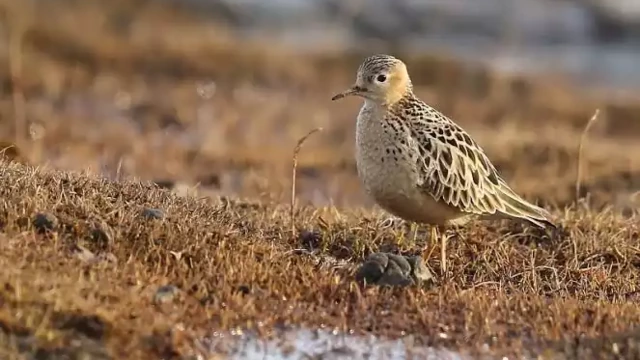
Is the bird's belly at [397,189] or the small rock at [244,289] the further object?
the bird's belly at [397,189]

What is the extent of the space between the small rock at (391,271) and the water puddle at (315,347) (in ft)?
2.46

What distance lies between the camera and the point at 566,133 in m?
17.1

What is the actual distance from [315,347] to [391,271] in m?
1.04

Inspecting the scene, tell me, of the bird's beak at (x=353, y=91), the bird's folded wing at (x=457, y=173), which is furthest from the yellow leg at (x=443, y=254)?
the bird's beak at (x=353, y=91)

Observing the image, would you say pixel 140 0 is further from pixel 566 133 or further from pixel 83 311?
pixel 83 311

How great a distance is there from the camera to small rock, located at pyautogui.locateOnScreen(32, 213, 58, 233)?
6305 mm

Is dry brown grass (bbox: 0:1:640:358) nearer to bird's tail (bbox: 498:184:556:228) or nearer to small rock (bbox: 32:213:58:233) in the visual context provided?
small rock (bbox: 32:213:58:233)

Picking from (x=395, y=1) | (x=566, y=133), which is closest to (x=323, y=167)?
(x=566, y=133)

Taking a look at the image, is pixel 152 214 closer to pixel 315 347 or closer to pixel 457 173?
pixel 315 347

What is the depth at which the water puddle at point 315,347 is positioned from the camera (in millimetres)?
5547

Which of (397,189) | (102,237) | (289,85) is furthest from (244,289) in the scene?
(289,85)

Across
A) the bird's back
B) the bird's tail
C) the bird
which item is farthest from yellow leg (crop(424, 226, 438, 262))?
the bird's tail

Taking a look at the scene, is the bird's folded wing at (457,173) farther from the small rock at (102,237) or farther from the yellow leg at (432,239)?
the small rock at (102,237)

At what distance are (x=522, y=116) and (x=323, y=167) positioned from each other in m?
6.87
